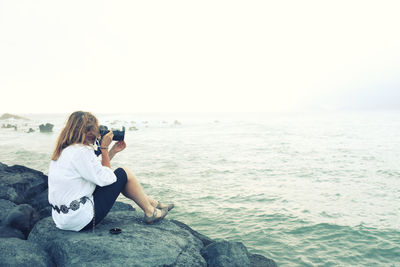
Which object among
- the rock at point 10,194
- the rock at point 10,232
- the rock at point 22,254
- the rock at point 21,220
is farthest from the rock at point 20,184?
the rock at point 22,254

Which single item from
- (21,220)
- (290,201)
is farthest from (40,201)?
(290,201)

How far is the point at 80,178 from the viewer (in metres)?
4.20

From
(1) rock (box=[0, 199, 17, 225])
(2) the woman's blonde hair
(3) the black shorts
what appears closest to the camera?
(2) the woman's blonde hair

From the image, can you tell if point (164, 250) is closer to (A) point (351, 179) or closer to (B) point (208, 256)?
(B) point (208, 256)

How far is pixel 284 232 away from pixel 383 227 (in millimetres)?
2852

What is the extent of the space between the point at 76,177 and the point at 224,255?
9.39 ft

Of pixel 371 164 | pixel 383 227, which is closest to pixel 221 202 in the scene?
pixel 383 227

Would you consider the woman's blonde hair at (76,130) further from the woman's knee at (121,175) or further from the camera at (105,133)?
the woman's knee at (121,175)

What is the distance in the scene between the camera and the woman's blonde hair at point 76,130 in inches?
166

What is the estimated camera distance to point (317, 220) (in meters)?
8.53

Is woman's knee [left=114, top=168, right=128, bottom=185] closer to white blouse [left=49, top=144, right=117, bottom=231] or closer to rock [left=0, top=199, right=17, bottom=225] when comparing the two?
white blouse [left=49, top=144, right=117, bottom=231]

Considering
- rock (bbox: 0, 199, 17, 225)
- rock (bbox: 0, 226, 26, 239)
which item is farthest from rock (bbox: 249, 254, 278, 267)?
rock (bbox: 0, 199, 17, 225)

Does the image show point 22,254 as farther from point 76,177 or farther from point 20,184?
point 20,184

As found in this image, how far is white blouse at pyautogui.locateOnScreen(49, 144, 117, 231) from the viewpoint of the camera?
4.09 meters
